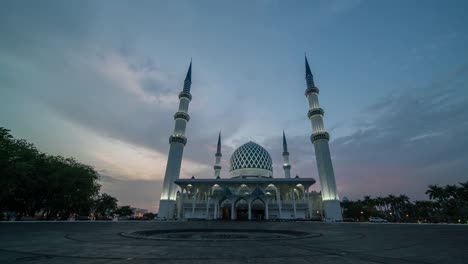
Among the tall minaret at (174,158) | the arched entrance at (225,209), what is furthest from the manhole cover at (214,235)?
the tall minaret at (174,158)

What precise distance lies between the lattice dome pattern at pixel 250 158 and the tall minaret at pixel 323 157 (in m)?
18.8

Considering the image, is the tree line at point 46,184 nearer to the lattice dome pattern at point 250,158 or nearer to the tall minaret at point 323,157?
the lattice dome pattern at point 250,158

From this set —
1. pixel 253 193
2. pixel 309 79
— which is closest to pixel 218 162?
pixel 253 193

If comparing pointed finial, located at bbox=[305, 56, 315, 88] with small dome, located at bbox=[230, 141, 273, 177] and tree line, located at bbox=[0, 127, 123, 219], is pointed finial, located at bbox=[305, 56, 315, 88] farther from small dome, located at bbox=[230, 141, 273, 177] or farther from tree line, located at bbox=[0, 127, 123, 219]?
tree line, located at bbox=[0, 127, 123, 219]

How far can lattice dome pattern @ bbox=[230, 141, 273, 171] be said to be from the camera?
6800cm

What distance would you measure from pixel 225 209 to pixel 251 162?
16852 millimetres

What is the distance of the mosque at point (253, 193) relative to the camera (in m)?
51.1

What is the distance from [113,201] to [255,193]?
46443 millimetres

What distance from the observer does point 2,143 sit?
25.7 metres

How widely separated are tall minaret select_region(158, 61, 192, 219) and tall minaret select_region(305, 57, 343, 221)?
3421 centimetres

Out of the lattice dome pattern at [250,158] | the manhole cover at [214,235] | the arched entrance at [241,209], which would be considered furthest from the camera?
the lattice dome pattern at [250,158]

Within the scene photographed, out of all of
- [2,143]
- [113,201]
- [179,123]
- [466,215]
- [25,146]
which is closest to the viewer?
[2,143]

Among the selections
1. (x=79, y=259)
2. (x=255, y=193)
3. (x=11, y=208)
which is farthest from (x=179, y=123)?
(x=79, y=259)

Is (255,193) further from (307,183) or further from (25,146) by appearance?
(25,146)
